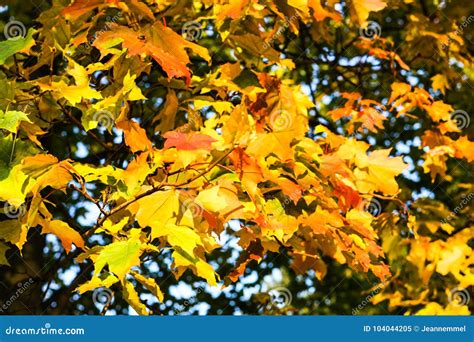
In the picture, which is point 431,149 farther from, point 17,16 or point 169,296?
point 17,16

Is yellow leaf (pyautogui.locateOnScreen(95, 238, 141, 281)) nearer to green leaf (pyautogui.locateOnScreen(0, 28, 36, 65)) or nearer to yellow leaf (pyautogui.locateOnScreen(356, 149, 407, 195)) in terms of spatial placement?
green leaf (pyautogui.locateOnScreen(0, 28, 36, 65))

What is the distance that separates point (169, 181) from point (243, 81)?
898 mm

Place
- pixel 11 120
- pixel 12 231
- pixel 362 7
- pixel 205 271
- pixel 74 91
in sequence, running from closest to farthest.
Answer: pixel 11 120
pixel 205 271
pixel 12 231
pixel 74 91
pixel 362 7

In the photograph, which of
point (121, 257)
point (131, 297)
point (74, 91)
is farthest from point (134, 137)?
point (131, 297)

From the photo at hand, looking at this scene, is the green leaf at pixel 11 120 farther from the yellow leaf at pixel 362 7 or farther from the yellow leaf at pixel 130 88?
the yellow leaf at pixel 362 7

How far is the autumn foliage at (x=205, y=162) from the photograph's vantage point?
244cm

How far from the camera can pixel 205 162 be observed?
2453 mm

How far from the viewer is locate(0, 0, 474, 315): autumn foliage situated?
2.44 m

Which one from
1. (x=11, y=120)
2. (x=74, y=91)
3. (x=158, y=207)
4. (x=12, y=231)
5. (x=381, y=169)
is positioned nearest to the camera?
(x=11, y=120)

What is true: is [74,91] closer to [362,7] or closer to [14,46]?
[14,46]

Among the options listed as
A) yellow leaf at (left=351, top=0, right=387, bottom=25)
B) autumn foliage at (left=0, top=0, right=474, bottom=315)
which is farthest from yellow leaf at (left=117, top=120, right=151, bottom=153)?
yellow leaf at (left=351, top=0, right=387, bottom=25)

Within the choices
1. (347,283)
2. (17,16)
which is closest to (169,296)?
(347,283)

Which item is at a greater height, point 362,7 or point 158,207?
point 362,7

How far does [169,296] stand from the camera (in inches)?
211
